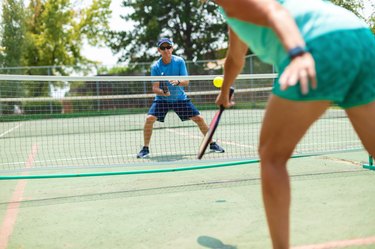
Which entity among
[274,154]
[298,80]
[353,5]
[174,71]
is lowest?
[274,154]

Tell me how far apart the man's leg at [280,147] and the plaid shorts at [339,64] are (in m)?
0.06

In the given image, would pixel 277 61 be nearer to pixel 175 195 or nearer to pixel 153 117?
pixel 175 195

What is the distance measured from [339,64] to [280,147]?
1.44 feet

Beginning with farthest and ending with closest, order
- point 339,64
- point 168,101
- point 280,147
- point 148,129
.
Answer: point 168,101, point 148,129, point 280,147, point 339,64

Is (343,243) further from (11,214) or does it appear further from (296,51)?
(11,214)

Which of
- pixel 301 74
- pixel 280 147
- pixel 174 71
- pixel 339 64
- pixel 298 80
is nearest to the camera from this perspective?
pixel 301 74

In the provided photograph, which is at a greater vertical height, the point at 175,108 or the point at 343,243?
the point at 175,108

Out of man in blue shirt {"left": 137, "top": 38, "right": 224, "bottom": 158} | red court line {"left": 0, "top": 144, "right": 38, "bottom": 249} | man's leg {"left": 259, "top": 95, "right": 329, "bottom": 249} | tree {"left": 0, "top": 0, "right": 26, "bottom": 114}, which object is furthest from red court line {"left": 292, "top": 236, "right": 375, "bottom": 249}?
tree {"left": 0, "top": 0, "right": 26, "bottom": 114}

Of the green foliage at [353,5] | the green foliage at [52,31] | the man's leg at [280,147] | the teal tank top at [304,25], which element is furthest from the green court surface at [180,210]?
the green foliage at [52,31]

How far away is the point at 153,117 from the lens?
24.5 feet

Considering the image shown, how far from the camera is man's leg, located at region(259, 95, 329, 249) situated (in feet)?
5.97

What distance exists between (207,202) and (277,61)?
231cm

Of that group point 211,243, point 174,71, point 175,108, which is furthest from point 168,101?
point 211,243

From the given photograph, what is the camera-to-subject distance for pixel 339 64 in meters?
1.76
